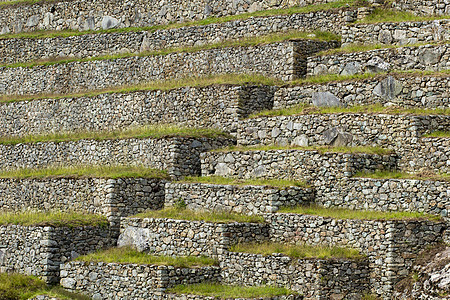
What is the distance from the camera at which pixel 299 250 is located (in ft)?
114

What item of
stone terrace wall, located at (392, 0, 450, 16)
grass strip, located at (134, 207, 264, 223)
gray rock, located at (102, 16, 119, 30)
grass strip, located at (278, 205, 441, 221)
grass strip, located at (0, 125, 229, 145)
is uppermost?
gray rock, located at (102, 16, 119, 30)

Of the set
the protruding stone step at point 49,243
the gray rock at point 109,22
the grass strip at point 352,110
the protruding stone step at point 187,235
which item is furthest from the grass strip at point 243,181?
the gray rock at point 109,22

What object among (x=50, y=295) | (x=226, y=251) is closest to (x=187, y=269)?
(x=226, y=251)

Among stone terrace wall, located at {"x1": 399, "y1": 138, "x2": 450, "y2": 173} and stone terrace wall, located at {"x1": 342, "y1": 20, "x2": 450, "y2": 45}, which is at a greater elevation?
stone terrace wall, located at {"x1": 342, "y1": 20, "x2": 450, "y2": 45}

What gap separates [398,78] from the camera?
128 ft

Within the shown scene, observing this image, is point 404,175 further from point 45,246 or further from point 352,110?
point 45,246

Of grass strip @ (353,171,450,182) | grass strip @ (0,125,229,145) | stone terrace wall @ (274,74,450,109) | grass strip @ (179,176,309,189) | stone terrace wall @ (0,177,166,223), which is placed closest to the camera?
grass strip @ (353,171,450,182)

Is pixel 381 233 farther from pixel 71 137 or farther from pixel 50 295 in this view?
pixel 71 137

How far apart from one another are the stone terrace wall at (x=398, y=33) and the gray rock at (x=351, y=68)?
1680 millimetres

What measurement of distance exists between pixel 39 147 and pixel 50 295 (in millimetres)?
10557

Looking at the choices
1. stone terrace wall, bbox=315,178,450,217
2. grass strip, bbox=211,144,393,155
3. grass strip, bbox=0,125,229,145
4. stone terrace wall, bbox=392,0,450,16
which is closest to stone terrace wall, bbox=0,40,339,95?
stone terrace wall, bbox=392,0,450,16

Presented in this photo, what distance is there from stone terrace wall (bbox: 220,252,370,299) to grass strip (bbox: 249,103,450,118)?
6.59 meters

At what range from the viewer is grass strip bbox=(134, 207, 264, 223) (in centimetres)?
3716

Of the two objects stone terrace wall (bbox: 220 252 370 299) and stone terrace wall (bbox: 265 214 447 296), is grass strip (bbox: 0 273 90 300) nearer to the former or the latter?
stone terrace wall (bbox: 220 252 370 299)
